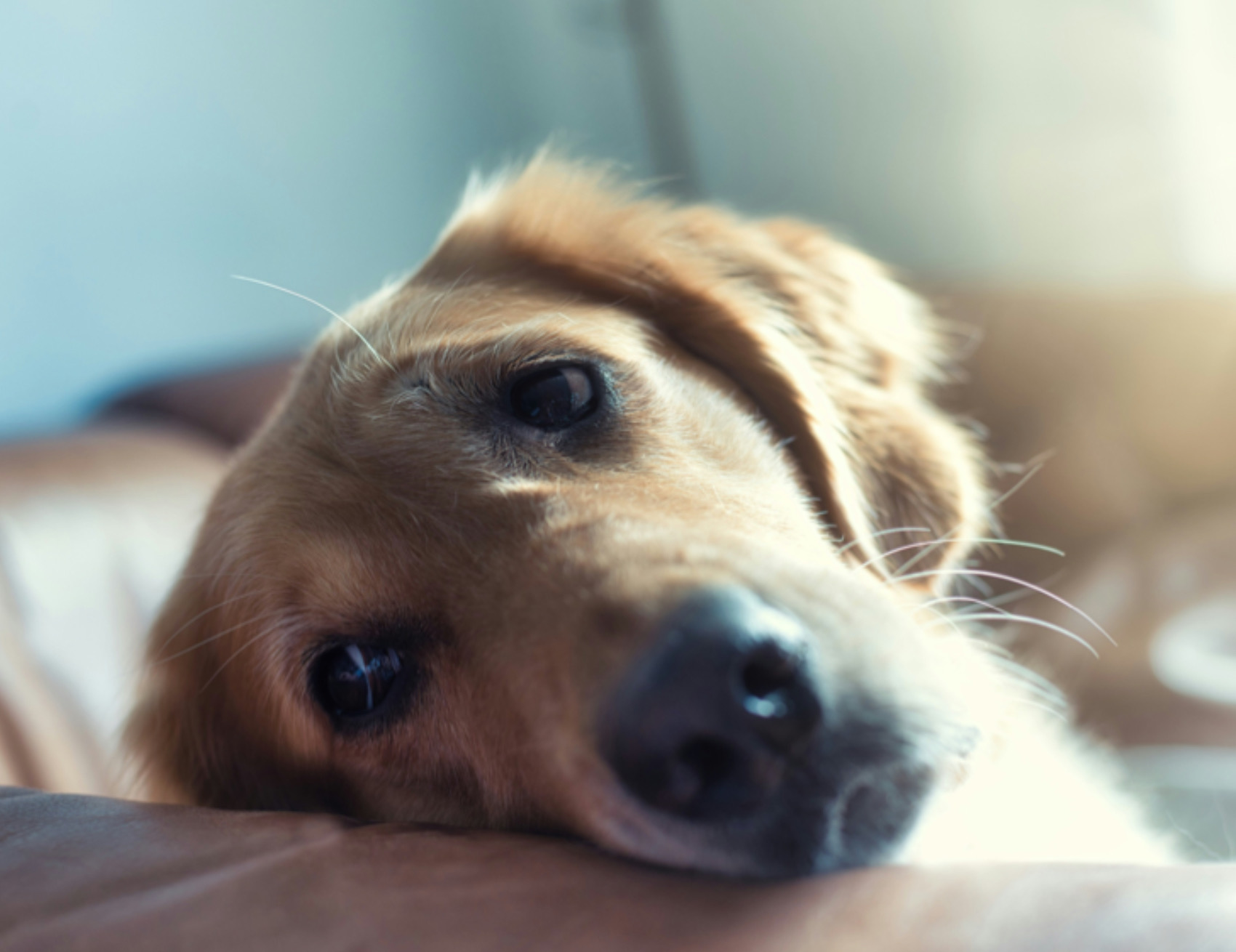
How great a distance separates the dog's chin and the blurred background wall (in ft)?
8.11

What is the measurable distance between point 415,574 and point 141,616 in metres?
1.47

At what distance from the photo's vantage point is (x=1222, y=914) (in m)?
0.60

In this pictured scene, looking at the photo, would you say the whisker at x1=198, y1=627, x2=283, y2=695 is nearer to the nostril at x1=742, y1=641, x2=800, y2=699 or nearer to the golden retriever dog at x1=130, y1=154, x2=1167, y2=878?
the golden retriever dog at x1=130, y1=154, x2=1167, y2=878

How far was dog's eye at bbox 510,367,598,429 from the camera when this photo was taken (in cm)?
137

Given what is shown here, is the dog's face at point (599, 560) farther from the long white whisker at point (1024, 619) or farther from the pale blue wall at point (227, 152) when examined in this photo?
the pale blue wall at point (227, 152)

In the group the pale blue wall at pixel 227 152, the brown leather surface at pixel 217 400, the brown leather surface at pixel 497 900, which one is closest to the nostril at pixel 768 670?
the brown leather surface at pixel 497 900

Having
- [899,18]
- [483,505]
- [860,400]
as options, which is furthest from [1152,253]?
[483,505]

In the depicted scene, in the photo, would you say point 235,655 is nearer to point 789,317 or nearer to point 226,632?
point 226,632

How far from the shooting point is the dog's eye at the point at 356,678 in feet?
4.26

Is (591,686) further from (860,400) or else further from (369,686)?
(860,400)

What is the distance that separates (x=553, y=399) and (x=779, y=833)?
2.43ft

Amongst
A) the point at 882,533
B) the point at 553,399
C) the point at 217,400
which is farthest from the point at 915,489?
the point at 217,400

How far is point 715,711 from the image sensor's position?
0.78m

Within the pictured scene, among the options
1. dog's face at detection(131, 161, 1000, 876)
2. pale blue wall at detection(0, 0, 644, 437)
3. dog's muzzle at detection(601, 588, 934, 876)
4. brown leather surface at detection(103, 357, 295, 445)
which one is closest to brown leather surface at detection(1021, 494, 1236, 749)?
dog's face at detection(131, 161, 1000, 876)
